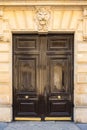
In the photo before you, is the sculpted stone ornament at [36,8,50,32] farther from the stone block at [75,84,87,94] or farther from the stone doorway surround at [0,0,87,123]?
the stone block at [75,84,87,94]

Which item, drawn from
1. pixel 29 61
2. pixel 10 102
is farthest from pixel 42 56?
pixel 10 102

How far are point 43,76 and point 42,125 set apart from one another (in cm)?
154

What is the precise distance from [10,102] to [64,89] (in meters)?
1.75

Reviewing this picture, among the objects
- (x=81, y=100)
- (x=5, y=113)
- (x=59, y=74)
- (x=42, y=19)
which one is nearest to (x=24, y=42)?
(x=42, y=19)

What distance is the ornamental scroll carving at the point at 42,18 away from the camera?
9.29 metres

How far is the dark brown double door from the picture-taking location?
9.64m

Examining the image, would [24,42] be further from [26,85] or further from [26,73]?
[26,85]

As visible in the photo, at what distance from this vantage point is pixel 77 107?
9438 millimetres

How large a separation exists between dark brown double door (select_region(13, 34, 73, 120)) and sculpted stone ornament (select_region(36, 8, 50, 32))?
376mm

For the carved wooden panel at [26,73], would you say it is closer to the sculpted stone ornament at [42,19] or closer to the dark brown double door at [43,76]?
the dark brown double door at [43,76]

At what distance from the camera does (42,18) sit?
30.4 ft

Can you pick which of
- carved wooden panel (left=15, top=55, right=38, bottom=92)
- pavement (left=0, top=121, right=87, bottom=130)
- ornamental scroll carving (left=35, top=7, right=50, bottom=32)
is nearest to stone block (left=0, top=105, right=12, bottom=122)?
pavement (left=0, top=121, right=87, bottom=130)

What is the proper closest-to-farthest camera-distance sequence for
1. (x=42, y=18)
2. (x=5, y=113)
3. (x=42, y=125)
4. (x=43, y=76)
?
(x=42, y=125), (x=42, y=18), (x=5, y=113), (x=43, y=76)

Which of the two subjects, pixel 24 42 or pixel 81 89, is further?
pixel 24 42
